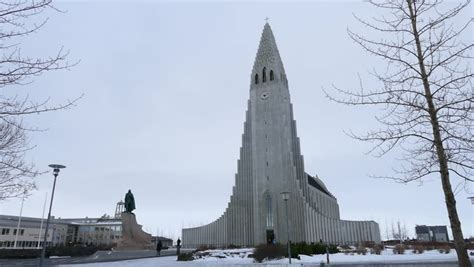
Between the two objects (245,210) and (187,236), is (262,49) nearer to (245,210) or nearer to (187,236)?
(245,210)

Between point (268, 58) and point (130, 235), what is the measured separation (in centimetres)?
3813

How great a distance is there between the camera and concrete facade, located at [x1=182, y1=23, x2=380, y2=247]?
4797cm

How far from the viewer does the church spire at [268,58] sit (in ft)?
190

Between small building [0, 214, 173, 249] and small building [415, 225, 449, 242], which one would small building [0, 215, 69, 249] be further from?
small building [415, 225, 449, 242]

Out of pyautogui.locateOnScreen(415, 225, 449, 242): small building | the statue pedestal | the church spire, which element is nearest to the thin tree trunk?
the statue pedestal

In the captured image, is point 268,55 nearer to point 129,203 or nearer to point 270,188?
point 270,188

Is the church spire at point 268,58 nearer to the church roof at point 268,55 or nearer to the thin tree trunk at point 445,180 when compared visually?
the church roof at point 268,55

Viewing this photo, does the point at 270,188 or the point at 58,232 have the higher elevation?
the point at 270,188

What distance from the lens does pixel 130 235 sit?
32656 mm

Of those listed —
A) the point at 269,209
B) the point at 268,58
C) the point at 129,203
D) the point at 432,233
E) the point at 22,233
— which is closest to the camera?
the point at 129,203

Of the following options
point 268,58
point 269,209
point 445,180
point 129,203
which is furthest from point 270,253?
point 268,58

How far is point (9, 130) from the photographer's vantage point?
11.8 m

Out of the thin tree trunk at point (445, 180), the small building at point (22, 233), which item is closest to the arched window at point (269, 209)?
the small building at point (22, 233)

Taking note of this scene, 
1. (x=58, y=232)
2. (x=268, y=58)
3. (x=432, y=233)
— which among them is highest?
(x=268, y=58)
